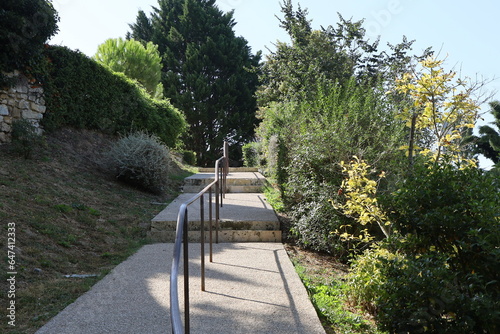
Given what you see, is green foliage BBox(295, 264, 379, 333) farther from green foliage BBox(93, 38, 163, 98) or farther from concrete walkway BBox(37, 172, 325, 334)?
green foliage BBox(93, 38, 163, 98)

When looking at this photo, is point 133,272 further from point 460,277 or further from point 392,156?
point 392,156

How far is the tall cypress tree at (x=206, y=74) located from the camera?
23.9m

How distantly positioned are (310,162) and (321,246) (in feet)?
3.97

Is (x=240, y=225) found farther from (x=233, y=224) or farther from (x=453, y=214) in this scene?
(x=453, y=214)

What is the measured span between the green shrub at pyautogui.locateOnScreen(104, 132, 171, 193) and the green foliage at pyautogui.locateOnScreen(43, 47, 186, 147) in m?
1.63

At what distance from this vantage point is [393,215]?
307 centimetres

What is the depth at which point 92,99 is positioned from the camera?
30.3 feet

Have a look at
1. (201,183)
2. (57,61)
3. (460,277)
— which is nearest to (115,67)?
(57,61)

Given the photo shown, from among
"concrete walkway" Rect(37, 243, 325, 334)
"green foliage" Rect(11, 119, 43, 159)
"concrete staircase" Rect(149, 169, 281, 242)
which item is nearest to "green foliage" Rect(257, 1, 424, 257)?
"concrete staircase" Rect(149, 169, 281, 242)

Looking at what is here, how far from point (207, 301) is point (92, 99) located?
24.1ft

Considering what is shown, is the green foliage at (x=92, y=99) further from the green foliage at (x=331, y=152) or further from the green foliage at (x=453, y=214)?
the green foliage at (x=453, y=214)

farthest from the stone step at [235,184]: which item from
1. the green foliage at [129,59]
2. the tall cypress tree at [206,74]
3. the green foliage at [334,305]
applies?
the tall cypress tree at [206,74]

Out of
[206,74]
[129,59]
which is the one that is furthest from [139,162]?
[206,74]

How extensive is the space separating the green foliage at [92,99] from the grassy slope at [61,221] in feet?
1.96
